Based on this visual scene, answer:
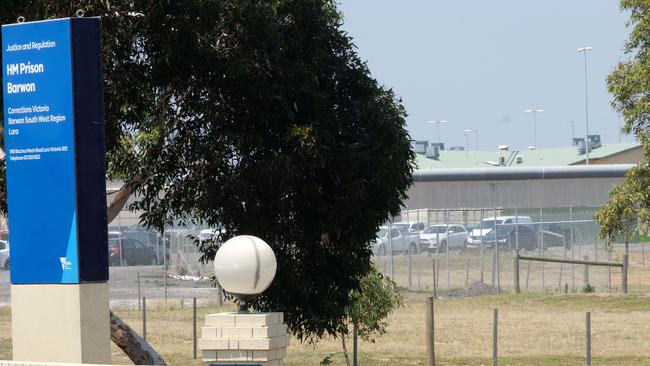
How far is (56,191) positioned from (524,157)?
90573 millimetres

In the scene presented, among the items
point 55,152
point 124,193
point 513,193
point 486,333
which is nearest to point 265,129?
point 124,193

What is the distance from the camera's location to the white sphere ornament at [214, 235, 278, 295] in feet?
33.4

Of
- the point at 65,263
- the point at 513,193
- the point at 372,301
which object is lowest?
→ the point at 372,301

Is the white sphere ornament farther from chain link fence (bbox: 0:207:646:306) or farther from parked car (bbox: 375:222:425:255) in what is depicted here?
parked car (bbox: 375:222:425:255)

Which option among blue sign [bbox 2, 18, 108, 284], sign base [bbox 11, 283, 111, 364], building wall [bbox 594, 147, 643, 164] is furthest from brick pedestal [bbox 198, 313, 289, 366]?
building wall [bbox 594, 147, 643, 164]

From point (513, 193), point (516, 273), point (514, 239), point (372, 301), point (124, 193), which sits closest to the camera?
point (124, 193)

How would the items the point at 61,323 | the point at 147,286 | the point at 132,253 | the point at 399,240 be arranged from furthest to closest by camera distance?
the point at 399,240
the point at 132,253
the point at 147,286
the point at 61,323

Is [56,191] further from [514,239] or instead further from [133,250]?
[514,239]

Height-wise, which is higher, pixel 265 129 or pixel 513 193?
pixel 265 129

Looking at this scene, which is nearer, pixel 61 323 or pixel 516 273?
pixel 61 323

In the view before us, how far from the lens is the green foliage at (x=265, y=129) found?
16.2m

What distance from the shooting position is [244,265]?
10.2 m

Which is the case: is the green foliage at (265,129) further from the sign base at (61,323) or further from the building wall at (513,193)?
the building wall at (513,193)

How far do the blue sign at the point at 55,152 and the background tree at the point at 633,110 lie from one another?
48.9 feet
